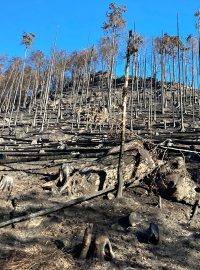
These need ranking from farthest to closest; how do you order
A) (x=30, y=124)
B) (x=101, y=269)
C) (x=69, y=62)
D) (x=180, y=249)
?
(x=69, y=62), (x=30, y=124), (x=180, y=249), (x=101, y=269)

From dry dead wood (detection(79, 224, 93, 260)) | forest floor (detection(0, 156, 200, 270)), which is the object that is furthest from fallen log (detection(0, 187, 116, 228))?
dry dead wood (detection(79, 224, 93, 260))

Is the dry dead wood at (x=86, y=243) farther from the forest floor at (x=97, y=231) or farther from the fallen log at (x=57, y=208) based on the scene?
the fallen log at (x=57, y=208)

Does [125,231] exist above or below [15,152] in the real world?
below

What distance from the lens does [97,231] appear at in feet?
29.3

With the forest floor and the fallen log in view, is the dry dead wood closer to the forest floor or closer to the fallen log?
the forest floor

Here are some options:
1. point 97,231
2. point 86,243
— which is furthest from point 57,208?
point 86,243

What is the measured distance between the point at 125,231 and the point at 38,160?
260 inches

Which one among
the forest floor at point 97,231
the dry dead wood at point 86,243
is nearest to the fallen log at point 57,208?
the forest floor at point 97,231

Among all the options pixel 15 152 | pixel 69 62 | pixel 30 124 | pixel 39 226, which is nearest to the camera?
pixel 39 226

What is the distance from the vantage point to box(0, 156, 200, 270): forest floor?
25.2ft

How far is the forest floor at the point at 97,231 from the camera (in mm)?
7691

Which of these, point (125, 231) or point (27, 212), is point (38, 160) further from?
point (125, 231)

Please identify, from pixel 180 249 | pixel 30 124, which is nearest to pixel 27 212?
pixel 180 249

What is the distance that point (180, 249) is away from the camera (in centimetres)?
862
